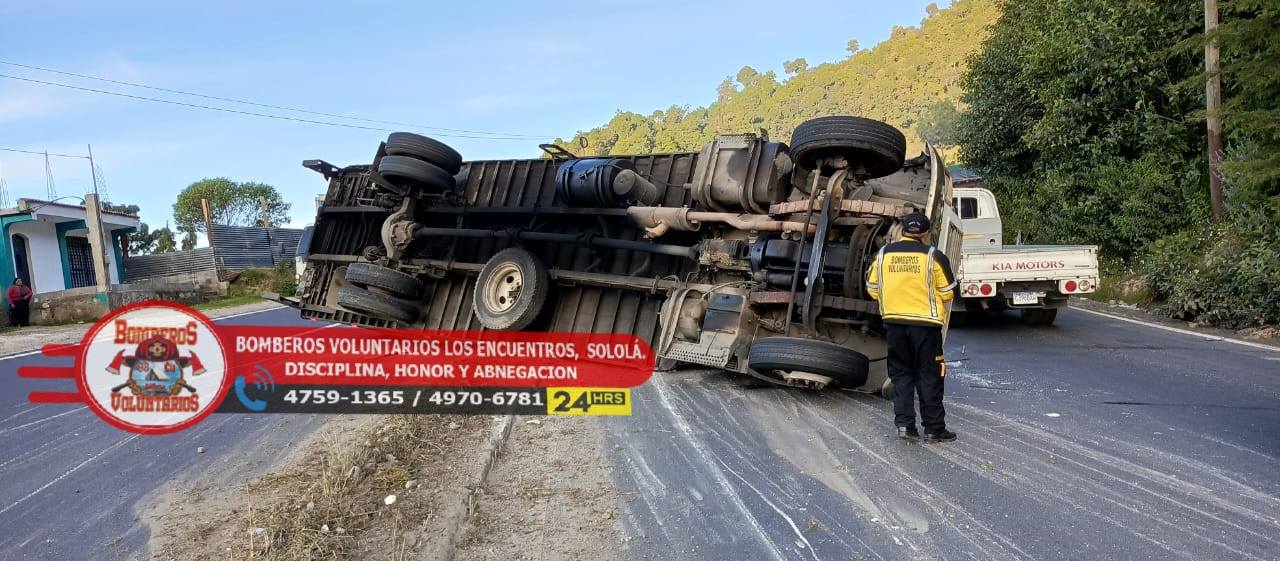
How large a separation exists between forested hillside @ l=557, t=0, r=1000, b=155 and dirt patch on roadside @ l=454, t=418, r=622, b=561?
56381 millimetres

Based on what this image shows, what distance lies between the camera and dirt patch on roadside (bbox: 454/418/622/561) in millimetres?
3174

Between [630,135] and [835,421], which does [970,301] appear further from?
[630,135]

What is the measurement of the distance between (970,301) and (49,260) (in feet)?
90.4

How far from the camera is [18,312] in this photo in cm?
1669

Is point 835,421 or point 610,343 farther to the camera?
point 610,343

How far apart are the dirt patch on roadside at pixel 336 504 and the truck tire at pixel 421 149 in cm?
384

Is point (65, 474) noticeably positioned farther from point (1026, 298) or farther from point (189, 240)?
point (189, 240)

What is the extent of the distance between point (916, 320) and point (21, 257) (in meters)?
27.9

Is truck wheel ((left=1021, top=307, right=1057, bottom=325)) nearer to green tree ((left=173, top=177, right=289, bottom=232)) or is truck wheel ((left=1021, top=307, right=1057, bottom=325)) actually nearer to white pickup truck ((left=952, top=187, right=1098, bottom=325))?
→ white pickup truck ((left=952, top=187, right=1098, bottom=325))

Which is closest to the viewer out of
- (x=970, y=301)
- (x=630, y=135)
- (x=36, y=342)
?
(x=970, y=301)

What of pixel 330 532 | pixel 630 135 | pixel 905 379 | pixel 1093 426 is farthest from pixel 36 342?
pixel 630 135

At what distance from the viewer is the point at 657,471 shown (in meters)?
4.20

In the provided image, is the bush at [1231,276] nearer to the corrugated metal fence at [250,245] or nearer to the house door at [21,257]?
the corrugated metal fence at [250,245]
